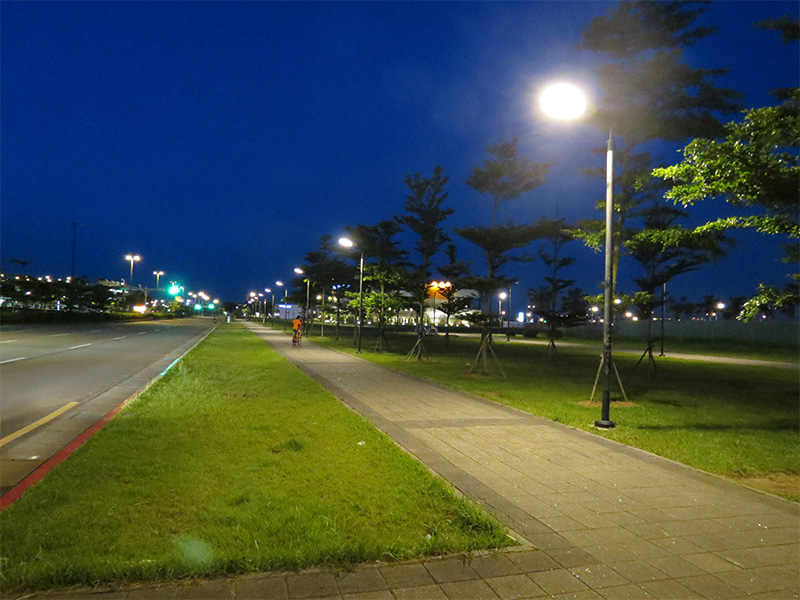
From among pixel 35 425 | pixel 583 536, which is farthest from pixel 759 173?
pixel 35 425

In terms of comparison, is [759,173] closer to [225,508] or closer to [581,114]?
[581,114]

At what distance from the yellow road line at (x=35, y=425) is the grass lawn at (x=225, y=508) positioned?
47.6 inches

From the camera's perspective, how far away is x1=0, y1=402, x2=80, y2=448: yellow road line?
7.71 m

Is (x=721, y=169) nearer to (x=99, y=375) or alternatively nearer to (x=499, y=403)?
(x=499, y=403)

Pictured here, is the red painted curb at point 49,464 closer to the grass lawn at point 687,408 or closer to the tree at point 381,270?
the grass lawn at point 687,408

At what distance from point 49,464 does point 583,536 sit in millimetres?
5832

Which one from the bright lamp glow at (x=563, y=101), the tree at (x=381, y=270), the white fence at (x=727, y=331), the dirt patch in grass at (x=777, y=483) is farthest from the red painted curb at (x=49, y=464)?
the white fence at (x=727, y=331)

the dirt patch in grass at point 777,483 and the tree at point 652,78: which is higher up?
the tree at point 652,78

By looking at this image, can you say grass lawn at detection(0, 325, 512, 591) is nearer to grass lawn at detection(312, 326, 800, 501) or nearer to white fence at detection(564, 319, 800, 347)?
grass lawn at detection(312, 326, 800, 501)

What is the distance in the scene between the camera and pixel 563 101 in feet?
29.7

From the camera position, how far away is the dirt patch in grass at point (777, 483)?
6012 millimetres

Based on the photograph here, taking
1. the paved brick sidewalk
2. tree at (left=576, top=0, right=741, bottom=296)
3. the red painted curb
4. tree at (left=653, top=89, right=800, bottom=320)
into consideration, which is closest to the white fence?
tree at (left=576, top=0, right=741, bottom=296)

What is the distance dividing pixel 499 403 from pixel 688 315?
108m

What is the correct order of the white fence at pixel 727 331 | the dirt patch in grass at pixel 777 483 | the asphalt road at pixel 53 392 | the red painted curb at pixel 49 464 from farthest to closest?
the white fence at pixel 727 331 → the asphalt road at pixel 53 392 → the dirt patch in grass at pixel 777 483 → the red painted curb at pixel 49 464
